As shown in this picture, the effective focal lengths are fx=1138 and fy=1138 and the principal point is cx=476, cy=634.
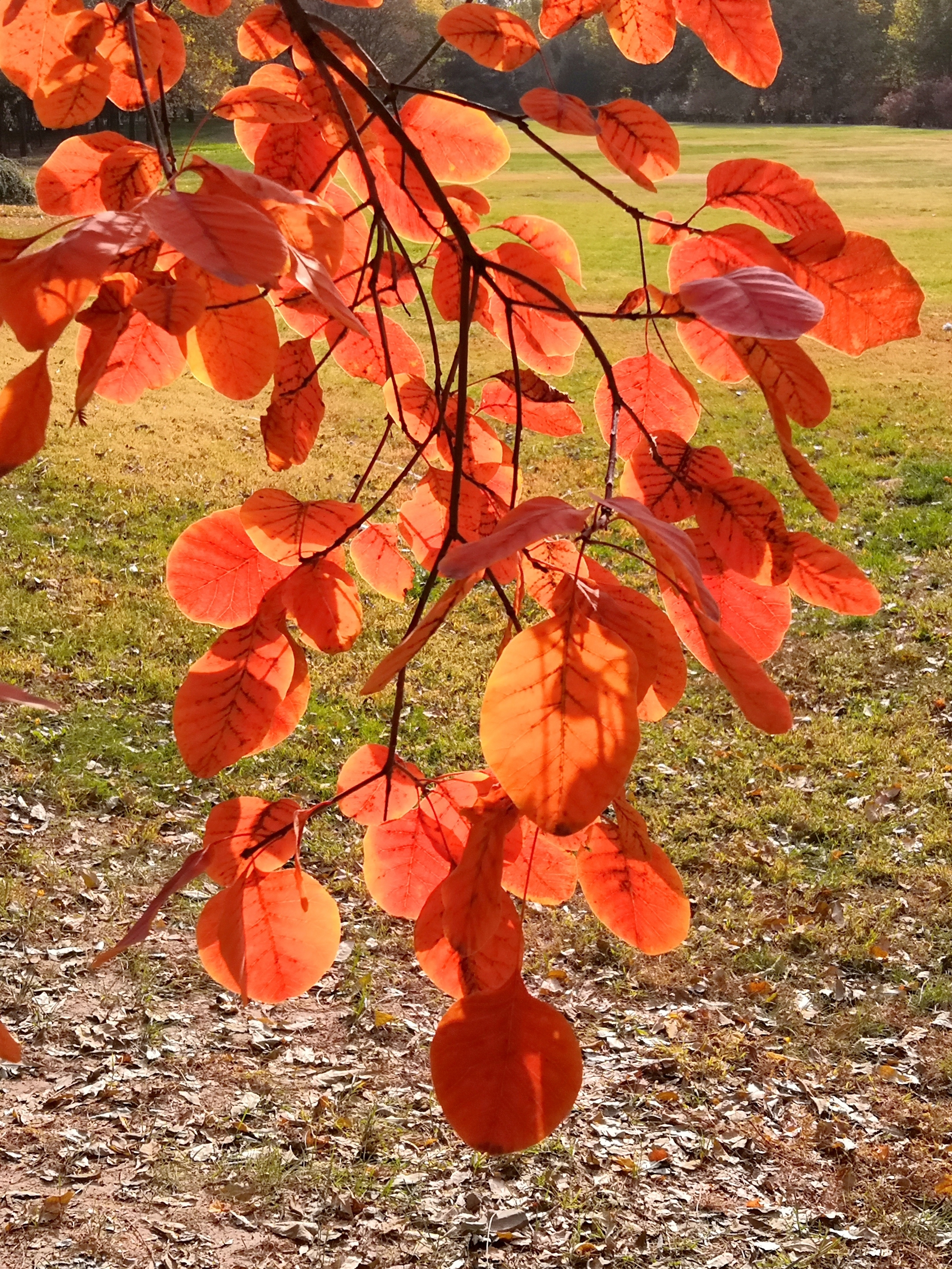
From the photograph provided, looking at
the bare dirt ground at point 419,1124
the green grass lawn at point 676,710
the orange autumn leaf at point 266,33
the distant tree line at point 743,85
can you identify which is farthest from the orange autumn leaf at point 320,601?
the distant tree line at point 743,85

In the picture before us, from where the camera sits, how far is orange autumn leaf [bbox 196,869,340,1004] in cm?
57

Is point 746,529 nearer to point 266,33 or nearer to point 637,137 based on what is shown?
point 637,137

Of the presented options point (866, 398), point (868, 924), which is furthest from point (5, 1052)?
point (866, 398)

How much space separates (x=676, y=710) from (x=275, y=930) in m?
4.29

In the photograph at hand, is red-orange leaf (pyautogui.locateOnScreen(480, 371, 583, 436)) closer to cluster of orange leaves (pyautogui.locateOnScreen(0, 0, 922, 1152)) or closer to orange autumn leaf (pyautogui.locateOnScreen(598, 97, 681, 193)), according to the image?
cluster of orange leaves (pyautogui.locateOnScreen(0, 0, 922, 1152))

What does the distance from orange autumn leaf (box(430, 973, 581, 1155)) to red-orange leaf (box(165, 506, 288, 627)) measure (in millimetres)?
274

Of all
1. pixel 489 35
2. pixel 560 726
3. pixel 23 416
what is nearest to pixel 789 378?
pixel 560 726

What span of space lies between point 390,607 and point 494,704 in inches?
191

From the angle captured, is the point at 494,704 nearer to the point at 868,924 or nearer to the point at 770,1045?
the point at 770,1045

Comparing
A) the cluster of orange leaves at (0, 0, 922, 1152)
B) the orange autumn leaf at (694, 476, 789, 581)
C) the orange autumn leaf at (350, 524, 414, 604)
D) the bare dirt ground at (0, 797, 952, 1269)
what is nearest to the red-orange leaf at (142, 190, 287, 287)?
the cluster of orange leaves at (0, 0, 922, 1152)

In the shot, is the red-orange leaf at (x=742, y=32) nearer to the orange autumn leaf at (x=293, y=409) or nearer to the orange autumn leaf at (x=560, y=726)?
the orange autumn leaf at (x=293, y=409)

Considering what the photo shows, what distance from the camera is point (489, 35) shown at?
74 centimetres

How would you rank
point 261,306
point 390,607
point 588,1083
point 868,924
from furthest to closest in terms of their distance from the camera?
1. point 390,607
2. point 868,924
3. point 588,1083
4. point 261,306

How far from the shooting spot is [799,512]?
648cm
